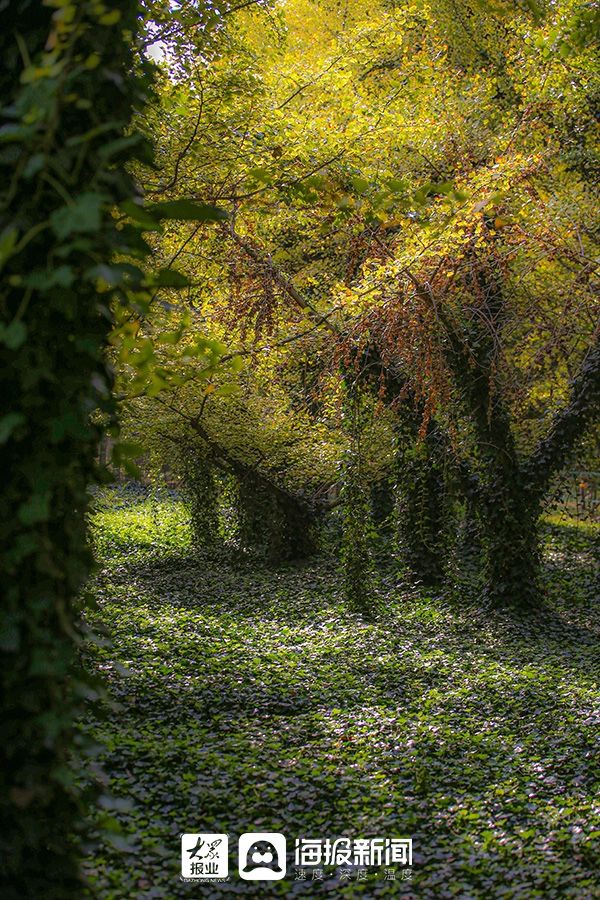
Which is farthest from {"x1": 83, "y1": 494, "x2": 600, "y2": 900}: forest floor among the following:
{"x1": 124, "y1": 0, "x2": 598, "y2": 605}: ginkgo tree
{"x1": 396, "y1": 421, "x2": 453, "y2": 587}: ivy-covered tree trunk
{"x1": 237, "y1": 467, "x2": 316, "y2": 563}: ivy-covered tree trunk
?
{"x1": 237, "y1": 467, "x2": 316, "y2": 563}: ivy-covered tree trunk

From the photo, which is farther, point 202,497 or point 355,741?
point 202,497

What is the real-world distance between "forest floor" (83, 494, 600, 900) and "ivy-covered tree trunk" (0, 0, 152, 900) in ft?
0.63

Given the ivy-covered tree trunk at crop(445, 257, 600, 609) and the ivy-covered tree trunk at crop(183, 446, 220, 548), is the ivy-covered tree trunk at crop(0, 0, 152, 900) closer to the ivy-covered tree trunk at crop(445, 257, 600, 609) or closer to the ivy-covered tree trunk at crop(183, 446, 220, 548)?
the ivy-covered tree trunk at crop(445, 257, 600, 609)

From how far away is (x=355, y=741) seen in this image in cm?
518

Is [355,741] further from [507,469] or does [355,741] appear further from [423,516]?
[423,516]

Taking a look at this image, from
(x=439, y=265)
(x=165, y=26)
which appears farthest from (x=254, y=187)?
(x=439, y=265)

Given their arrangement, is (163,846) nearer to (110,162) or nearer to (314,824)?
(314,824)

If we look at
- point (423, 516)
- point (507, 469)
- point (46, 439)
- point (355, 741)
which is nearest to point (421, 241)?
point (507, 469)

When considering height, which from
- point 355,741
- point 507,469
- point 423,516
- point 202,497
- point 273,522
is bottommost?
point 355,741

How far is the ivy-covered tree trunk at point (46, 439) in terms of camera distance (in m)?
1.85

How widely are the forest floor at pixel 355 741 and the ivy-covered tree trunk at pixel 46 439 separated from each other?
0.63 feet

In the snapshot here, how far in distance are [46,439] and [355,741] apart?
3.83 metres

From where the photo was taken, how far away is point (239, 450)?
11.4m

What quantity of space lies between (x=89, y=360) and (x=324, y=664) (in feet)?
18.2
